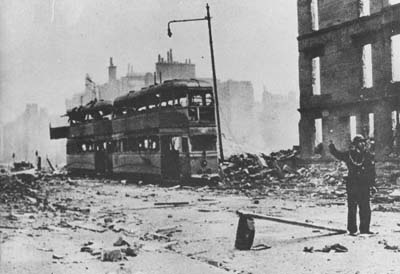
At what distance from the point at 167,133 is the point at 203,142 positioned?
139cm

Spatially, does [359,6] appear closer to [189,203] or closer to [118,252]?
[189,203]

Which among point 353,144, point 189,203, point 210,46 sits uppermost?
point 210,46

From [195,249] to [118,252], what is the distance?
117 centimetres

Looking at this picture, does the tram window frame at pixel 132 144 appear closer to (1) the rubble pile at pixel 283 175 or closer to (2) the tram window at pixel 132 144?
Answer: (2) the tram window at pixel 132 144

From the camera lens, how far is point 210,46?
23953 millimetres

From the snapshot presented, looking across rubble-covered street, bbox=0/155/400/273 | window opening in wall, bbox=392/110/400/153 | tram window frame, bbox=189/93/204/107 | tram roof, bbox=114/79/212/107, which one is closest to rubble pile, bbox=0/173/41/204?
rubble-covered street, bbox=0/155/400/273

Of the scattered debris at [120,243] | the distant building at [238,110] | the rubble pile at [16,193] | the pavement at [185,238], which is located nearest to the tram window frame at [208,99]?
the pavement at [185,238]

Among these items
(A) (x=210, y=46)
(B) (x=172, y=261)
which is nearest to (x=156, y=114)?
(A) (x=210, y=46)

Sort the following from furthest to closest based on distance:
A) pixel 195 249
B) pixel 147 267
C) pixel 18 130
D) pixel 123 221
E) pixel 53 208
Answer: pixel 18 130, pixel 53 208, pixel 123 221, pixel 195 249, pixel 147 267

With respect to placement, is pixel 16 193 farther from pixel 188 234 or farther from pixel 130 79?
pixel 130 79

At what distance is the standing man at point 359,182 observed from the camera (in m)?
7.57

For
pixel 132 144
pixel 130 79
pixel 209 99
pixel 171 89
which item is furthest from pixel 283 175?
pixel 130 79

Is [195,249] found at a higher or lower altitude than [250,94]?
lower

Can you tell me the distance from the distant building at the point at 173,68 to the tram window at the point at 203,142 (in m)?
26.6
